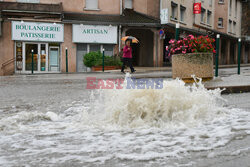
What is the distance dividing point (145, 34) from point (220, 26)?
1405cm

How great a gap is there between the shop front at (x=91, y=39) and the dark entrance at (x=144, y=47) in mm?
3611

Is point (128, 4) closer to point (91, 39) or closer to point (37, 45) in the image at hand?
point (91, 39)

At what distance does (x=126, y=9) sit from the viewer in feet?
82.9

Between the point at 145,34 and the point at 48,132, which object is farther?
the point at 145,34

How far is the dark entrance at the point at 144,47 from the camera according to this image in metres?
26.2

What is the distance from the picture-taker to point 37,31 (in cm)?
2217

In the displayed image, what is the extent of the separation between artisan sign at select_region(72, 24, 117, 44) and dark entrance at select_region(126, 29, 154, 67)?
11.7ft

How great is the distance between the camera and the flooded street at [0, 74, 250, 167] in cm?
242

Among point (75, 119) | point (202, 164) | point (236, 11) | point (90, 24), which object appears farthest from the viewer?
point (236, 11)

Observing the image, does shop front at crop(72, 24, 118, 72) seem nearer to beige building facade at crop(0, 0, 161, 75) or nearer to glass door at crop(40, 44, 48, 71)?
beige building facade at crop(0, 0, 161, 75)

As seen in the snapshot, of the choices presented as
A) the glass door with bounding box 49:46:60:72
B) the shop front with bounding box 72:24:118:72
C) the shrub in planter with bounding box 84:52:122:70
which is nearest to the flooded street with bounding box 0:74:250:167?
the shrub in planter with bounding box 84:52:122:70

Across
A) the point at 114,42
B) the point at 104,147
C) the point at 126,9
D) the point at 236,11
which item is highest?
the point at 236,11

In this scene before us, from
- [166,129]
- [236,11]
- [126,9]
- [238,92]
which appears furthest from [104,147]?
[236,11]

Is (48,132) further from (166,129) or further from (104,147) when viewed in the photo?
(166,129)
